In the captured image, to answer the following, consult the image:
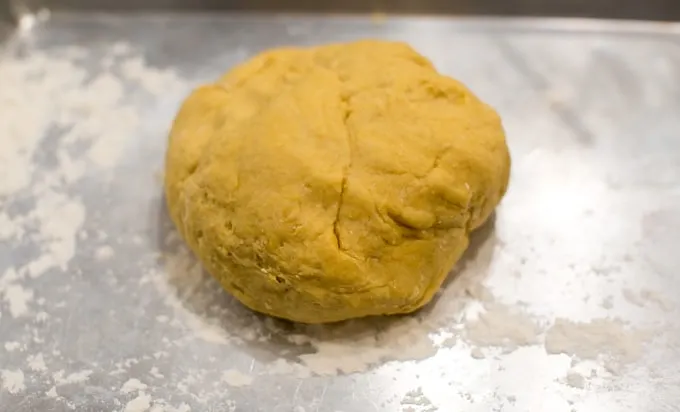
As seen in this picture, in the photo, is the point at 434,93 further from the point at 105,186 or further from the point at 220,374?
the point at 105,186

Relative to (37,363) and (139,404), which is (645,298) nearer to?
(139,404)

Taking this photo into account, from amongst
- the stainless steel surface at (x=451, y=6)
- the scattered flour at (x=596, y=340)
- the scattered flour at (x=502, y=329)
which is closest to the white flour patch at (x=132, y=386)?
the scattered flour at (x=502, y=329)

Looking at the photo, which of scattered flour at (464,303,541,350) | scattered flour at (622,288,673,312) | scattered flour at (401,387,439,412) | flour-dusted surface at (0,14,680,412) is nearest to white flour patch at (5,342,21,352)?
flour-dusted surface at (0,14,680,412)

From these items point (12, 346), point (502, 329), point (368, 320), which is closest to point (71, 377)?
point (12, 346)

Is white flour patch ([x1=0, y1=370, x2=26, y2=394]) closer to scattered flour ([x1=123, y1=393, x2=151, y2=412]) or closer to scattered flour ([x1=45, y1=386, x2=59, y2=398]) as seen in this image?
scattered flour ([x1=45, y1=386, x2=59, y2=398])

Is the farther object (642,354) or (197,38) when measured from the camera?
(197,38)

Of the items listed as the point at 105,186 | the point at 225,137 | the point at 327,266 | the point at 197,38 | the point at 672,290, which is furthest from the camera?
the point at 197,38

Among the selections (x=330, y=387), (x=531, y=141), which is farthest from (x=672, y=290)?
(x=330, y=387)

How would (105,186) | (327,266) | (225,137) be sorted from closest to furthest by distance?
(327,266) < (225,137) < (105,186)
